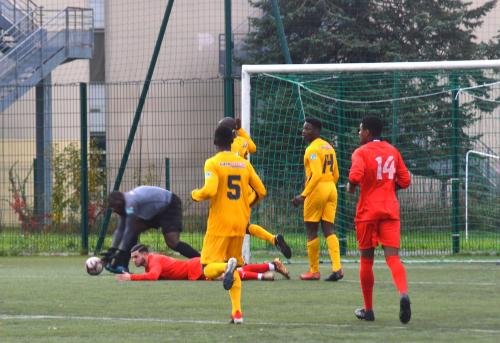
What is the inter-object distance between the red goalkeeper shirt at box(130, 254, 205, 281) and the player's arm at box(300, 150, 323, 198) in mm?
1665

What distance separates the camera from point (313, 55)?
3038 centimetres

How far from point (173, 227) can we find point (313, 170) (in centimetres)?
206

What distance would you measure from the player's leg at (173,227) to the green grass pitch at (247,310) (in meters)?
0.91

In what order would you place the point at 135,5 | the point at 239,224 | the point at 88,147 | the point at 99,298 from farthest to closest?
the point at 135,5 < the point at 88,147 < the point at 99,298 < the point at 239,224

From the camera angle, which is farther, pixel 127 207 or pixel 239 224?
pixel 127 207

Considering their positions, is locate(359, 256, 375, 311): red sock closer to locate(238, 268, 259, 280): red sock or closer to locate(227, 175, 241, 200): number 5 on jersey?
locate(227, 175, 241, 200): number 5 on jersey

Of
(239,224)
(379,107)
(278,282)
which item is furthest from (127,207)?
(379,107)

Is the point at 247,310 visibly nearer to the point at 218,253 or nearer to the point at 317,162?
the point at 218,253

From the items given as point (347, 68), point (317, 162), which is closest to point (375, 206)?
point (317, 162)

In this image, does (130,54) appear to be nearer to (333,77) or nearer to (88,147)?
(88,147)

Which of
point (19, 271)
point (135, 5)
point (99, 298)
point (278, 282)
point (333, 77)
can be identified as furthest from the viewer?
point (135, 5)

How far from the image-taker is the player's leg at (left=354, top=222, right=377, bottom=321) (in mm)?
10359

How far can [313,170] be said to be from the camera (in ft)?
47.9

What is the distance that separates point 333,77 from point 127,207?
17.9ft
